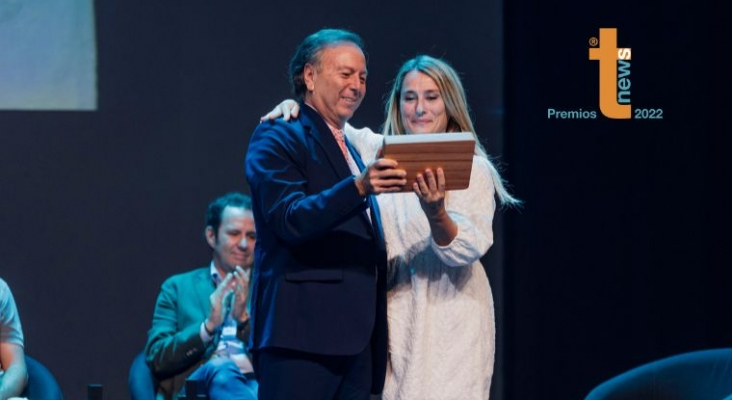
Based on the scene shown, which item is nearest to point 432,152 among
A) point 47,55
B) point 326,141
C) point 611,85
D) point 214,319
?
point 326,141

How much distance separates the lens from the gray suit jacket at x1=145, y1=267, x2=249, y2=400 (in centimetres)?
421

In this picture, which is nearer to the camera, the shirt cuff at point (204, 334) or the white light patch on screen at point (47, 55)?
the shirt cuff at point (204, 334)

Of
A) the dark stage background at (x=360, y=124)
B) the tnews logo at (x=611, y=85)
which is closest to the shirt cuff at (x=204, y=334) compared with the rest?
the dark stage background at (x=360, y=124)

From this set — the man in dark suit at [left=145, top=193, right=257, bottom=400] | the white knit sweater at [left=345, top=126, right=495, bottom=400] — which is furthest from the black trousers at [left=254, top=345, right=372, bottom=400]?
the man in dark suit at [left=145, top=193, right=257, bottom=400]

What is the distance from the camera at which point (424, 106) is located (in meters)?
3.39

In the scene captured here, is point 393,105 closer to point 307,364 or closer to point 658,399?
point 307,364

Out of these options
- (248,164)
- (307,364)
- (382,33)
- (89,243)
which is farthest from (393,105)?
(89,243)

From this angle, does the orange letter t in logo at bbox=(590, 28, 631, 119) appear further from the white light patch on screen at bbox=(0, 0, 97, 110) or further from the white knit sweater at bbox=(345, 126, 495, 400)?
the white light patch on screen at bbox=(0, 0, 97, 110)

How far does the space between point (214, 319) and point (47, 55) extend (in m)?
1.44

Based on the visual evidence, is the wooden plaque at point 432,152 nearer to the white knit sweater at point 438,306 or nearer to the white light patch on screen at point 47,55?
the white knit sweater at point 438,306

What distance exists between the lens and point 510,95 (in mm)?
4945

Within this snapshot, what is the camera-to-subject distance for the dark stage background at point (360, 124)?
15.9 feet

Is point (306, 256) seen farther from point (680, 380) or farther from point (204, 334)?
point (680, 380)

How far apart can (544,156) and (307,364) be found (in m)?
2.28
